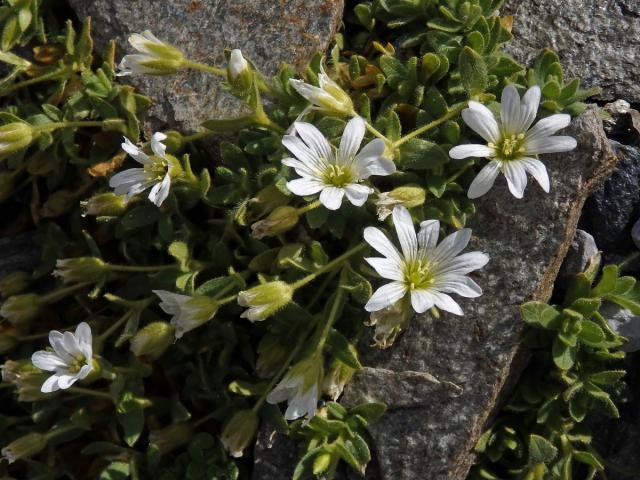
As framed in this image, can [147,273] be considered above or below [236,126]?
below

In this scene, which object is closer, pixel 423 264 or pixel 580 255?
pixel 423 264

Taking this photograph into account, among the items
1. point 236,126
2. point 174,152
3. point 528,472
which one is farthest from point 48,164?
point 528,472

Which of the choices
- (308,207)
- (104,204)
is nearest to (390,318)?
(308,207)

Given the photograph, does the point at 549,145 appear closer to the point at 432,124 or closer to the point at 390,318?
the point at 432,124

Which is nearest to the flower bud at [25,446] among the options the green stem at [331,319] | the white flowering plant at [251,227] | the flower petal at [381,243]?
the white flowering plant at [251,227]

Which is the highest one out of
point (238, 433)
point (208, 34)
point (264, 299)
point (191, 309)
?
point (208, 34)

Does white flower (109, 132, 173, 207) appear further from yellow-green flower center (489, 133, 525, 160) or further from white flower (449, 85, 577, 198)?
yellow-green flower center (489, 133, 525, 160)

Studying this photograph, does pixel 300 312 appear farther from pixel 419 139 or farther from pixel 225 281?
pixel 419 139

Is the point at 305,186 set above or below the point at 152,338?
above
